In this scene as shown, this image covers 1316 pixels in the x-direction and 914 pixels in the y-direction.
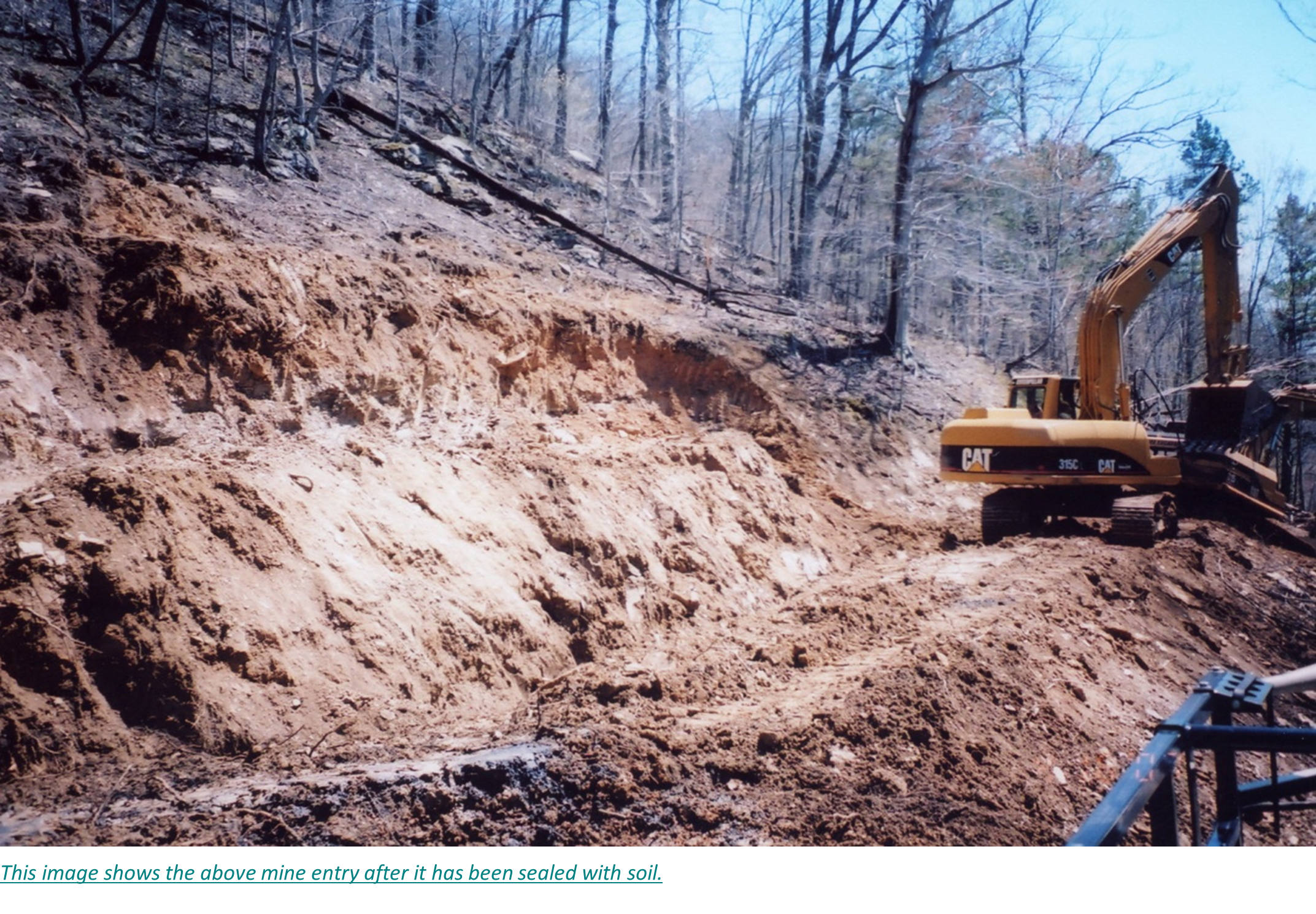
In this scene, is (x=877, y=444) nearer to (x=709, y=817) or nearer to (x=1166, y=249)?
(x=1166, y=249)

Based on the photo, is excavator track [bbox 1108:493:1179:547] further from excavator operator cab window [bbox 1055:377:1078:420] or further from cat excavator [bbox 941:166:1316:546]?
excavator operator cab window [bbox 1055:377:1078:420]

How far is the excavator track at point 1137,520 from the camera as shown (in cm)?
826

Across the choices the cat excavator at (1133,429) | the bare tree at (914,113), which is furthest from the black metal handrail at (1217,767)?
the bare tree at (914,113)

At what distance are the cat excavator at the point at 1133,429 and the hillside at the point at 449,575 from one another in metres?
0.47

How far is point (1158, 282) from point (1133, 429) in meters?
1.90

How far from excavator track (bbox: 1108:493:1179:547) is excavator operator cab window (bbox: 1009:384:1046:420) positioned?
1.34 m

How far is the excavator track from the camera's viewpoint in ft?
27.1

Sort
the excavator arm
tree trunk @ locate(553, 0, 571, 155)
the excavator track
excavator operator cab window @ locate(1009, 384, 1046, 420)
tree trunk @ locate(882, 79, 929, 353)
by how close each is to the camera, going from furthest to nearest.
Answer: tree trunk @ locate(553, 0, 571, 155) → tree trunk @ locate(882, 79, 929, 353) → excavator operator cab window @ locate(1009, 384, 1046, 420) → the excavator arm → the excavator track

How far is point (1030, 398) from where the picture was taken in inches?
380

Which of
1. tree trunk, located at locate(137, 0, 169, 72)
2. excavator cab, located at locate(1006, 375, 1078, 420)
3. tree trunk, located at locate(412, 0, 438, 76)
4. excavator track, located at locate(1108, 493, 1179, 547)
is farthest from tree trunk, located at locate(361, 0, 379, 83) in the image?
excavator track, located at locate(1108, 493, 1179, 547)

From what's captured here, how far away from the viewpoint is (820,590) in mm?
7844

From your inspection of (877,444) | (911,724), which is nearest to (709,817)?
(911,724)

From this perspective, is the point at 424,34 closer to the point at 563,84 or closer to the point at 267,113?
the point at 563,84

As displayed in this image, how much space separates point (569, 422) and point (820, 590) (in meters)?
2.54
